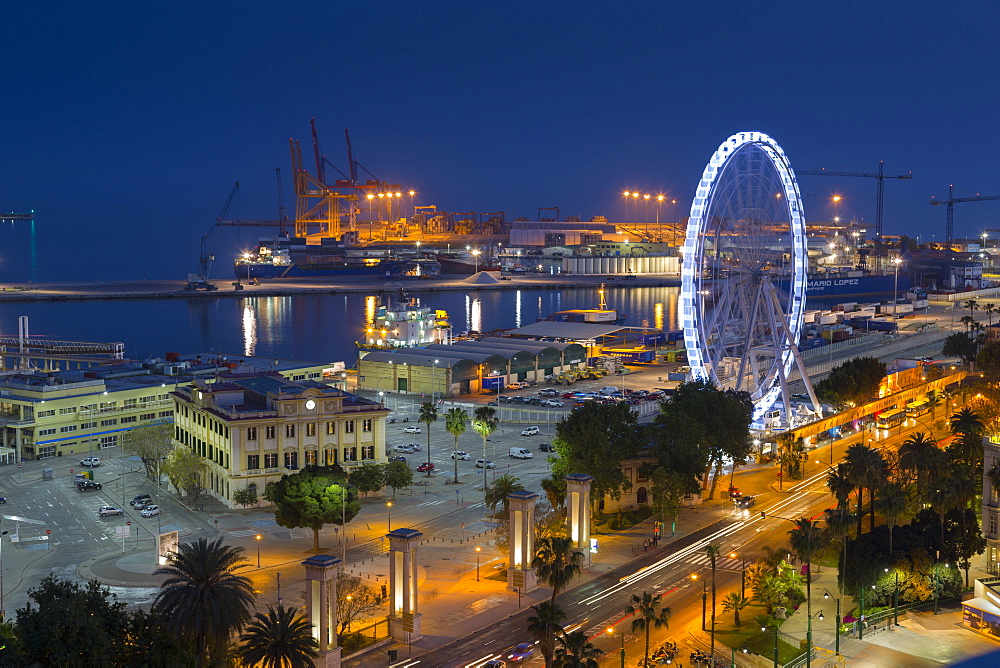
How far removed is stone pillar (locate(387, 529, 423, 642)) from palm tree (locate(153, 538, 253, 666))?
3.52 metres

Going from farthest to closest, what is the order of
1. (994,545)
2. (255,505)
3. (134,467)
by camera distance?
1. (134,467)
2. (255,505)
3. (994,545)

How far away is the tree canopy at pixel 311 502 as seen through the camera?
1074 inches

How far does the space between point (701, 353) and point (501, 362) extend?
18.7 metres

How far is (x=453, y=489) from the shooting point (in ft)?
111

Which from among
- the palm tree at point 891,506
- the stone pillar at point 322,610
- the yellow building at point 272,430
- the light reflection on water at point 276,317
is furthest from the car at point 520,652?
the light reflection on water at point 276,317

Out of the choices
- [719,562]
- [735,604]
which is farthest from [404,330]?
[735,604]

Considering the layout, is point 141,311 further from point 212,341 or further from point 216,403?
point 216,403

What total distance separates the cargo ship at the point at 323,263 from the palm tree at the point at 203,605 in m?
133

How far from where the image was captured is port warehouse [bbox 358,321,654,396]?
174 feet

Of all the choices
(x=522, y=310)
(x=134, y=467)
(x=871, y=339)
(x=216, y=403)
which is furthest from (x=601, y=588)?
(x=522, y=310)

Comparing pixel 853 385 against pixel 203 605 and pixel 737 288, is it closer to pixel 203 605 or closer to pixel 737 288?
pixel 737 288

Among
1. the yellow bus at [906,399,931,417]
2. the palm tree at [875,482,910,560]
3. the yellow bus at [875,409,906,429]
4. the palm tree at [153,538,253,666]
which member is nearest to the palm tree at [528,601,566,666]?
the palm tree at [153,538,253,666]

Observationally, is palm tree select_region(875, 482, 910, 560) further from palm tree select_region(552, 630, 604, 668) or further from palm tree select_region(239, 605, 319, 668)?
palm tree select_region(239, 605, 319, 668)

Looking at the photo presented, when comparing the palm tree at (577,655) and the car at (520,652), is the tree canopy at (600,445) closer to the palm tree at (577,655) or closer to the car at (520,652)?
the car at (520,652)
